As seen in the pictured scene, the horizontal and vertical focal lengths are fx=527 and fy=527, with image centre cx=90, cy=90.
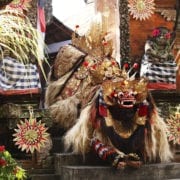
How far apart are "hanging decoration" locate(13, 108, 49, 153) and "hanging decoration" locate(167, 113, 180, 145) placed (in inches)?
86.6

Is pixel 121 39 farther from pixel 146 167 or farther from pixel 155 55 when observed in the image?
pixel 146 167

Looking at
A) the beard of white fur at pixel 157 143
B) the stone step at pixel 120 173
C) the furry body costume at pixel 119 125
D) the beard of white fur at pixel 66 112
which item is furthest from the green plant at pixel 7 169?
the beard of white fur at pixel 66 112

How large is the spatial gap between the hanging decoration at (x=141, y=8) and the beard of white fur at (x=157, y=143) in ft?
10.2

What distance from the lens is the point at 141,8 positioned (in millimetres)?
10688

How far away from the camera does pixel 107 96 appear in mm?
7824

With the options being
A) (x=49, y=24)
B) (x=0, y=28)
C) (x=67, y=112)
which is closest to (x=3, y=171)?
(x=0, y=28)

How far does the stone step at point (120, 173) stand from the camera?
294 inches

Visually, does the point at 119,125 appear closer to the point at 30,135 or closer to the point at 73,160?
the point at 73,160

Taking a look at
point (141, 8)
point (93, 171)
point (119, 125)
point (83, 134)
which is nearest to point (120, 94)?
point (119, 125)

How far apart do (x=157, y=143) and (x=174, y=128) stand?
1280 mm

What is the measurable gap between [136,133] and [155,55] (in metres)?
2.96

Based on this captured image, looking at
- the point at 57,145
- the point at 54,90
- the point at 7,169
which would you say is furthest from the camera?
the point at 54,90

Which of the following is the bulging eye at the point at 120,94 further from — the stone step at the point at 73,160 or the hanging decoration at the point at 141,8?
the hanging decoration at the point at 141,8

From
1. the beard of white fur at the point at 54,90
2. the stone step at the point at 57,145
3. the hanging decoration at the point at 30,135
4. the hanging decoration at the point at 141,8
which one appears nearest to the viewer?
the hanging decoration at the point at 30,135
